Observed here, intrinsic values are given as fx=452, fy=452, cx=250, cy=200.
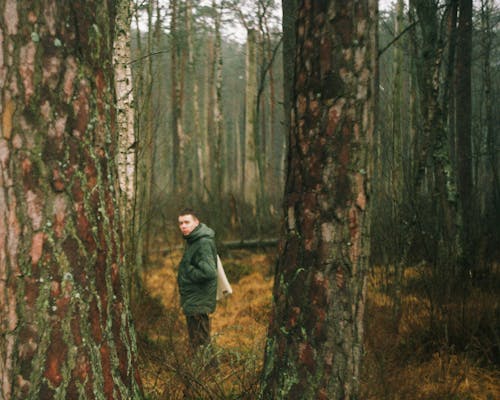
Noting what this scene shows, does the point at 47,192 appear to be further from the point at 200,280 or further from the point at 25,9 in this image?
the point at 200,280

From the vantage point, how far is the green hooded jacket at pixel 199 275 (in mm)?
4336

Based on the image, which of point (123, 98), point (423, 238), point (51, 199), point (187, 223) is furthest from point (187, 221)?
point (51, 199)

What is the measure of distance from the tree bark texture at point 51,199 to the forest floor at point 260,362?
0.97 meters

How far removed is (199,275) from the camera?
431 cm

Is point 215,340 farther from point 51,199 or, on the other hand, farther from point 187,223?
point 51,199

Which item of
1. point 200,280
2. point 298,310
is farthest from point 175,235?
point 298,310

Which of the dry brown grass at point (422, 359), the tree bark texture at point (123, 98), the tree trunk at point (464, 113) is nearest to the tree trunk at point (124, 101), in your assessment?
the tree bark texture at point (123, 98)

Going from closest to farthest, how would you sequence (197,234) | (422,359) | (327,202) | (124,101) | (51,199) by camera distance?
(51,199)
(327,202)
(422,359)
(197,234)
(124,101)

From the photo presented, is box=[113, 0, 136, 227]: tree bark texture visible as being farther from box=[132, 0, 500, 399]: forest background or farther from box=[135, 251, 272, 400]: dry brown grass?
box=[135, 251, 272, 400]: dry brown grass

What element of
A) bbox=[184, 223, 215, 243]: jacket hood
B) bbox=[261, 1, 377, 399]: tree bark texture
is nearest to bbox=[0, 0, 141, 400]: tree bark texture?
bbox=[261, 1, 377, 399]: tree bark texture

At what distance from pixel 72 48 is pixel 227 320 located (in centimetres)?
501

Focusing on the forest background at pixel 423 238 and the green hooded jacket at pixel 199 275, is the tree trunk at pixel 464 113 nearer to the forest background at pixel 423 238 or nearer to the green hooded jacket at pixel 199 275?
the forest background at pixel 423 238

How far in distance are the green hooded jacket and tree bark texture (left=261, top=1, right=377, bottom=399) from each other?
86.6 inches

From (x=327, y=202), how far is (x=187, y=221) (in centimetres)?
258
